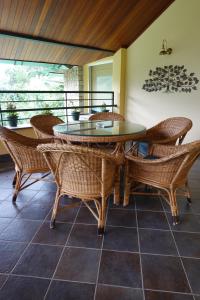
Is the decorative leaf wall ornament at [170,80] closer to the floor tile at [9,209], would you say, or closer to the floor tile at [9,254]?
the floor tile at [9,209]

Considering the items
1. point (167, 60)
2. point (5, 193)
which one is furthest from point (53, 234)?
point (167, 60)

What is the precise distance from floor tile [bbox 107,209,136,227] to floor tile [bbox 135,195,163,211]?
161 mm

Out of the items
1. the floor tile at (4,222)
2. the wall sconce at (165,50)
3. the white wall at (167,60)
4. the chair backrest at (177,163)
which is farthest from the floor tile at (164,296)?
the wall sconce at (165,50)

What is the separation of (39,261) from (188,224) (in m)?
1.32

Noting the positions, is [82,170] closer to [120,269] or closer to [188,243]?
[120,269]

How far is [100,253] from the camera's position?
155 centimetres

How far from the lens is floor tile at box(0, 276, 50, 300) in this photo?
1.22 meters

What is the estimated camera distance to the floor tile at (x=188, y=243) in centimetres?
156

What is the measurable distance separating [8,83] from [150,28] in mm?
5075

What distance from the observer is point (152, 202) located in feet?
7.48

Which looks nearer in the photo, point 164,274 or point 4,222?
point 164,274

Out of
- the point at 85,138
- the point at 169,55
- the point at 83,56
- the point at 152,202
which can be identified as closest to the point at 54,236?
the point at 85,138

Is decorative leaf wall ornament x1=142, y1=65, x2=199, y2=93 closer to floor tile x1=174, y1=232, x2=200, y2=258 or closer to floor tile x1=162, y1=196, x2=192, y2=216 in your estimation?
floor tile x1=162, y1=196, x2=192, y2=216

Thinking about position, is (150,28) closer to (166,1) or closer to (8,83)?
(166,1)
